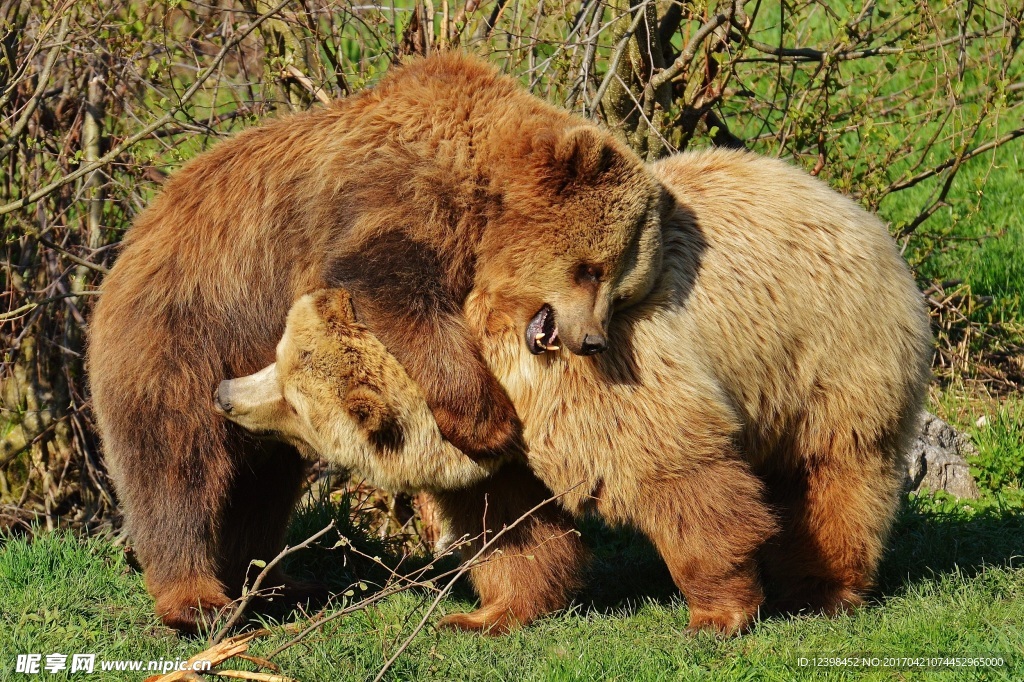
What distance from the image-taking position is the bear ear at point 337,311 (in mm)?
4723

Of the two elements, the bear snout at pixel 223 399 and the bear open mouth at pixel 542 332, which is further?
the bear snout at pixel 223 399

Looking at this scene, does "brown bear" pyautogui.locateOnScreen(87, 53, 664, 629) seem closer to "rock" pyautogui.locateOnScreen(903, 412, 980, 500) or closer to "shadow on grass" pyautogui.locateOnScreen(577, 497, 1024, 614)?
"shadow on grass" pyautogui.locateOnScreen(577, 497, 1024, 614)

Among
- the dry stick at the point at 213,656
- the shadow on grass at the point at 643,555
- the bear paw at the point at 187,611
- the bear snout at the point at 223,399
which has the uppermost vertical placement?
the bear snout at the point at 223,399

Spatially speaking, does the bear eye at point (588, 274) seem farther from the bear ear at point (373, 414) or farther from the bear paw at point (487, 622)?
the bear paw at point (487, 622)

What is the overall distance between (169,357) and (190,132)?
273cm

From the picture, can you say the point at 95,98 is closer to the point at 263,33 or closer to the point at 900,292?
the point at 263,33

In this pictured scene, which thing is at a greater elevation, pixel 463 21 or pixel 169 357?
pixel 463 21

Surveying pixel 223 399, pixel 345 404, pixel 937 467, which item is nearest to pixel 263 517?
pixel 223 399

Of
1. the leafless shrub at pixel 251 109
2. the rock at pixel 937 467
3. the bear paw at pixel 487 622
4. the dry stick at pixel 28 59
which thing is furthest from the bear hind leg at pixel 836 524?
the dry stick at pixel 28 59

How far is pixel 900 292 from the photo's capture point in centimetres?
556

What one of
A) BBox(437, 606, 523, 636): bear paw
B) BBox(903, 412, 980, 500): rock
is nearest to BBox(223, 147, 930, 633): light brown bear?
BBox(437, 606, 523, 636): bear paw

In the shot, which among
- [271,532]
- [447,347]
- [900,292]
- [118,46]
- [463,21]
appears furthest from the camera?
[463,21]

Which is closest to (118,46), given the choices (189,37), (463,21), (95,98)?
(189,37)

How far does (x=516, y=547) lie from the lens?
5453mm
